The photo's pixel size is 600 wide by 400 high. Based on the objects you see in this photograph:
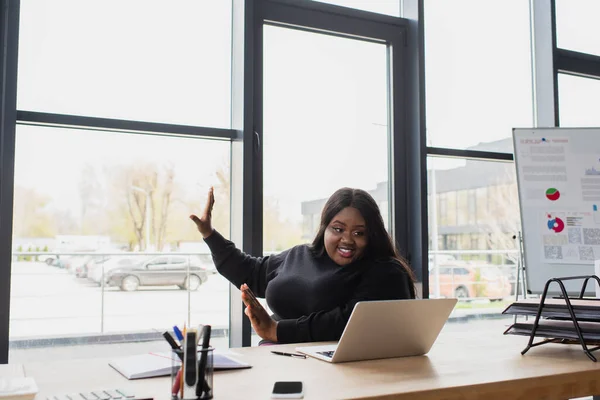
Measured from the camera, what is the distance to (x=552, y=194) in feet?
10.7

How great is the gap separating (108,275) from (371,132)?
1.49 metres

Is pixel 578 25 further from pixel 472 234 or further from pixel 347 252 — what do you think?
pixel 347 252

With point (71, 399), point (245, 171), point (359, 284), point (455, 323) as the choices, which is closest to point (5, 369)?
point (71, 399)

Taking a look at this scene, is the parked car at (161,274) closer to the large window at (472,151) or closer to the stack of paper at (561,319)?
the large window at (472,151)

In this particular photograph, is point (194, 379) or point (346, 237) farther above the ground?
point (346, 237)

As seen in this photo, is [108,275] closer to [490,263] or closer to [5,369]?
[5,369]

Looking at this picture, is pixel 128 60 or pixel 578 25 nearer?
pixel 128 60

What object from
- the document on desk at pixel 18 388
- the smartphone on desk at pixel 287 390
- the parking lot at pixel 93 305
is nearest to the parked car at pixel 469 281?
the parking lot at pixel 93 305

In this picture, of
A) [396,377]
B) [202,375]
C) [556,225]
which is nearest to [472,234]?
[556,225]

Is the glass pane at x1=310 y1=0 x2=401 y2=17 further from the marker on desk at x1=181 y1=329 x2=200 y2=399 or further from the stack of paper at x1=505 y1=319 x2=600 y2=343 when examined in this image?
the marker on desk at x1=181 y1=329 x2=200 y2=399

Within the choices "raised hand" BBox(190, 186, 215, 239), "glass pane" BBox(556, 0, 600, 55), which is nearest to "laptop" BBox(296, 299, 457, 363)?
"raised hand" BBox(190, 186, 215, 239)

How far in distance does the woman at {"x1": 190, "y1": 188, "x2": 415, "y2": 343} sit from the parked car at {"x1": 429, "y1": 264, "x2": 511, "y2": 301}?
100 centimetres

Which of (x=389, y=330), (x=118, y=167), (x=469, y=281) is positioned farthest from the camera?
(x=469, y=281)

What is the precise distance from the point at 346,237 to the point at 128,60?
1.24 m
